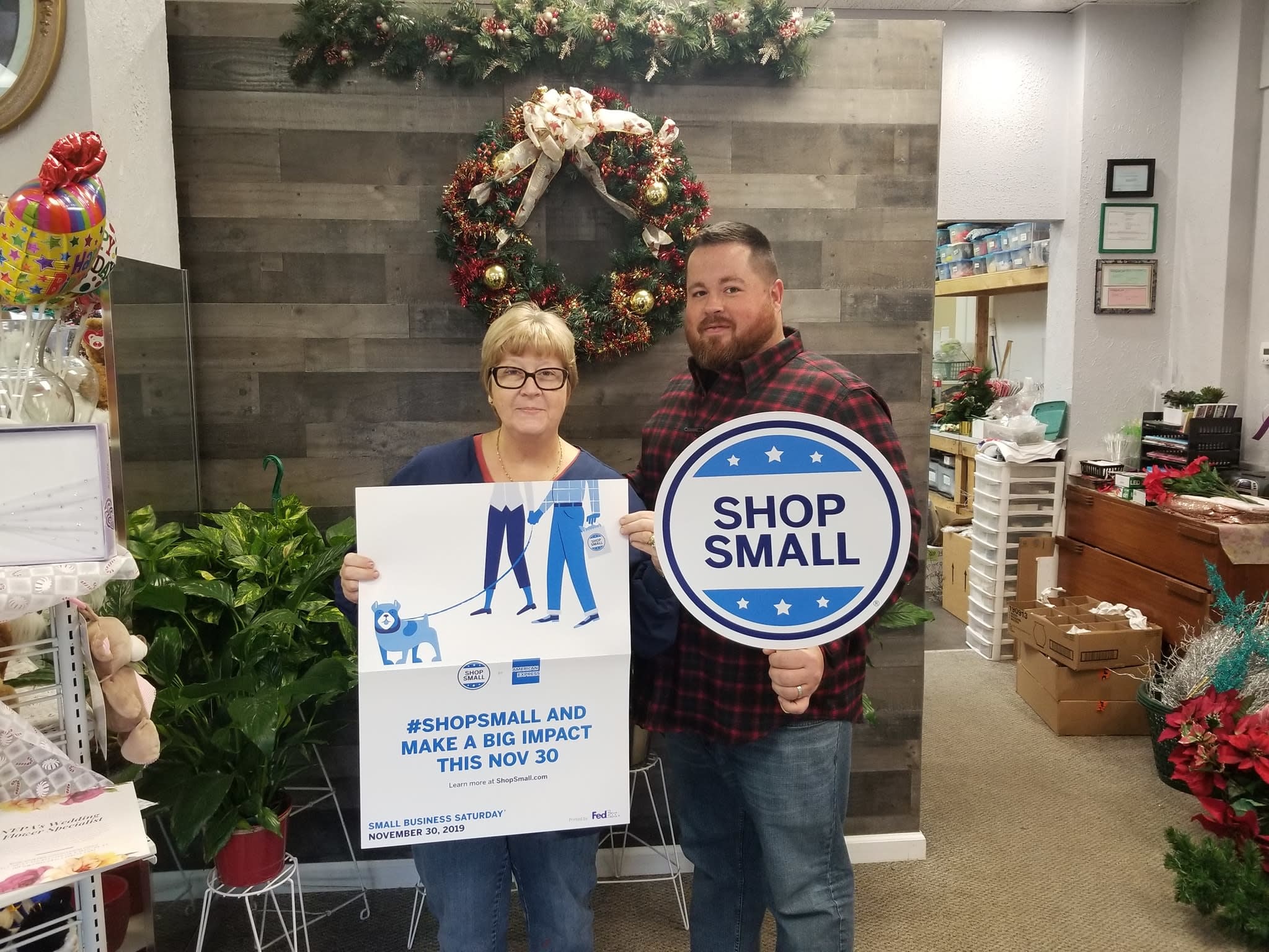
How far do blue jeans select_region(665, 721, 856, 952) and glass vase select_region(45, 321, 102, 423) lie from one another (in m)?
1.10

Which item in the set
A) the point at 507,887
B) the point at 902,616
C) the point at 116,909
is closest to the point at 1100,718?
the point at 902,616

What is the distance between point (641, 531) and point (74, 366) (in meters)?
0.85

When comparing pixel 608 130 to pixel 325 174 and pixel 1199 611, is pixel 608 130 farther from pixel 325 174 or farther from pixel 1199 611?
pixel 1199 611

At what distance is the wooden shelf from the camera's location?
451cm

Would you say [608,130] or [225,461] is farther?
[225,461]

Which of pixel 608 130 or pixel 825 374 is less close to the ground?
pixel 608 130

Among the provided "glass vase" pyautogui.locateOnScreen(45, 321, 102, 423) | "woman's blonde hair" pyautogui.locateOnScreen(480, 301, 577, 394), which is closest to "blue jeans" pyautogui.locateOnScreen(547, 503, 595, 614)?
"woman's blonde hair" pyautogui.locateOnScreen(480, 301, 577, 394)

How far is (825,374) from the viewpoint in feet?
5.16

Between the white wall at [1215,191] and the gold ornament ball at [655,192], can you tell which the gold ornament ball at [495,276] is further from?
the white wall at [1215,191]

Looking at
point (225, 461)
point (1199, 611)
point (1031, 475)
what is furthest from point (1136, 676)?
point (225, 461)

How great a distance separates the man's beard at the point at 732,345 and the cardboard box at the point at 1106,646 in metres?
2.48

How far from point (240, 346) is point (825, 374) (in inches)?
63.9

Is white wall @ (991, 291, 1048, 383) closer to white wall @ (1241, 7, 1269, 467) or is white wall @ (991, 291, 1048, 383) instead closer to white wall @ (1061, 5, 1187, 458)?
white wall @ (1061, 5, 1187, 458)

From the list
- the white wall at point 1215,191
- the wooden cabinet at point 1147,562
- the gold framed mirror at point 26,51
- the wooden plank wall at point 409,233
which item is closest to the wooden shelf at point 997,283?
the white wall at point 1215,191
